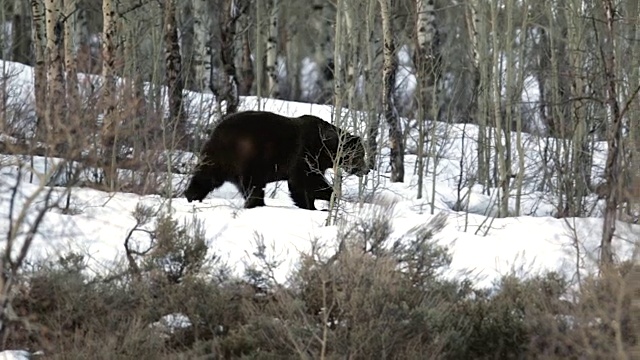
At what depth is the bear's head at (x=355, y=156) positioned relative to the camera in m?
13.4

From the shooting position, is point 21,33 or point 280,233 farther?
point 21,33

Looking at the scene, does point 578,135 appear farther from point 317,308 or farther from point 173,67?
point 317,308

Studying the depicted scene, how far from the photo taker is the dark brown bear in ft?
43.0

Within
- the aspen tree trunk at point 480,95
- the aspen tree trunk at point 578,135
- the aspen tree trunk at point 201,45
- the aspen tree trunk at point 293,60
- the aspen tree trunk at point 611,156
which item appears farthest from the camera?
the aspen tree trunk at point 293,60

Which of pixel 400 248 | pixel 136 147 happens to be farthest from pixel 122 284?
pixel 136 147

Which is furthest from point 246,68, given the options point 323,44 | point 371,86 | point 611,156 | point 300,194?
point 611,156

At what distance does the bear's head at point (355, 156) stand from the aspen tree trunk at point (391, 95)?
3031 mm

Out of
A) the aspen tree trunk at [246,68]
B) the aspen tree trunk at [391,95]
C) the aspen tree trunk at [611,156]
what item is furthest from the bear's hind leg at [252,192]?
the aspen tree trunk at [246,68]

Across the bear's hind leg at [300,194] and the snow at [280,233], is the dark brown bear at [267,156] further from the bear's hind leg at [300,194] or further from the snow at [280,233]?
the snow at [280,233]

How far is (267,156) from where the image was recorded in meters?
13.2

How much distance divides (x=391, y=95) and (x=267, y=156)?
16.4 ft

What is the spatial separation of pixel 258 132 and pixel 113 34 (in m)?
2.76

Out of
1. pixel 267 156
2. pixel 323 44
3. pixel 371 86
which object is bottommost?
pixel 267 156

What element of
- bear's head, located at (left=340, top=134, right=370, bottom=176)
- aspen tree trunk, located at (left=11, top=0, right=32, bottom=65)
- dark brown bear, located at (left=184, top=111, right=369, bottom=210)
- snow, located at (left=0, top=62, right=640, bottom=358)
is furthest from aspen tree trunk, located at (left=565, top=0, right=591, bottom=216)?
aspen tree trunk, located at (left=11, top=0, right=32, bottom=65)
